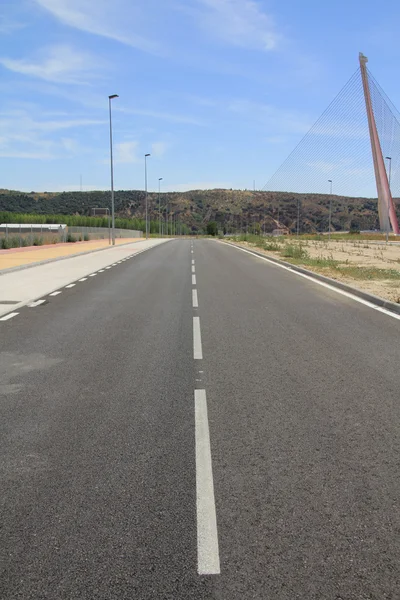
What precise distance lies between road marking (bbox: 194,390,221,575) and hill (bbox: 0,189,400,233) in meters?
129

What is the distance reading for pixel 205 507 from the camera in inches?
133

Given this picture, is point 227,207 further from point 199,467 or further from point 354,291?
point 199,467

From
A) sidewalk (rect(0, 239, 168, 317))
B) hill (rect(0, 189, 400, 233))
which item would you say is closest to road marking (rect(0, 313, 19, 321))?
sidewalk (rect(0, 239, 168, 317))

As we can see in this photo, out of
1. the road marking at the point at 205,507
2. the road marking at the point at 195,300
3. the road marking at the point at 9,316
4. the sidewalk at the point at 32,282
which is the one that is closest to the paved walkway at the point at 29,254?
the sidewalk at the point at 32,282

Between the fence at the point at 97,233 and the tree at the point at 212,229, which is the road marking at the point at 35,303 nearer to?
the fence at the point at 97,233

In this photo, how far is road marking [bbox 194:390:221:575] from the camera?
9.27ft

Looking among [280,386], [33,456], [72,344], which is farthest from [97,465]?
[72,344]

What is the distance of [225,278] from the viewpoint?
18.8 metres

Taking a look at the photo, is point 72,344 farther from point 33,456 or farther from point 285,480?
point 285,480

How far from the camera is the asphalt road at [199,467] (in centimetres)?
274

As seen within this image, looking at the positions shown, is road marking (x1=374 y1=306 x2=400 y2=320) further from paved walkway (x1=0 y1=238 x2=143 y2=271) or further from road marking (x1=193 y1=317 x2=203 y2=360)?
paved walkway (x1=0 y1=238 x2=143 y2=271)

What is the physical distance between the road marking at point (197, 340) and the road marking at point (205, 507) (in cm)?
243

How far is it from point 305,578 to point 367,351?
5.32 metres

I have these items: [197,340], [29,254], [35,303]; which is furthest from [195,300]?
[29,254]
